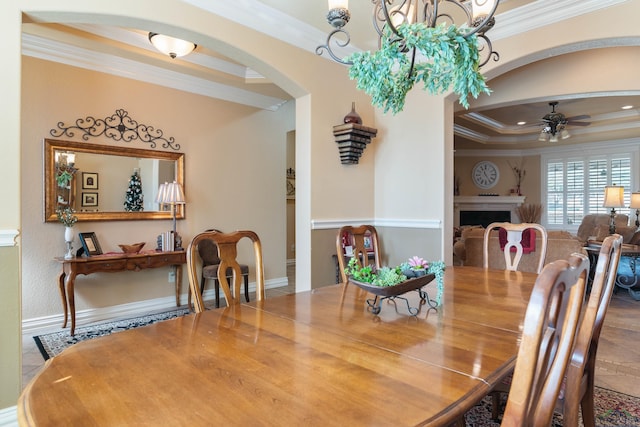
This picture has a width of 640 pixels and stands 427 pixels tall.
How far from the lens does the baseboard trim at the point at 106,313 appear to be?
3.37 metres

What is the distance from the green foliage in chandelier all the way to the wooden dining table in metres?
0.97

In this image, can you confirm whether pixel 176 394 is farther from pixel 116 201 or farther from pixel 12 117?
pixel 116 201

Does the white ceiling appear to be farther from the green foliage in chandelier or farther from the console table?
the console table

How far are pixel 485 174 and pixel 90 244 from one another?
891 cm

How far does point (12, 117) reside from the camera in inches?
74.6

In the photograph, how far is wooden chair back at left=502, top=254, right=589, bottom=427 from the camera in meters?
0.60

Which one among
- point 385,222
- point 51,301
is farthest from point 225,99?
point 51,301

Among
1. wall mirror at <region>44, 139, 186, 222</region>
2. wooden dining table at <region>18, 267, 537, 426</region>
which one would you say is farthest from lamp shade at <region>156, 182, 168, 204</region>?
wooden dining table at <region>18, 267, 537, 426</region>

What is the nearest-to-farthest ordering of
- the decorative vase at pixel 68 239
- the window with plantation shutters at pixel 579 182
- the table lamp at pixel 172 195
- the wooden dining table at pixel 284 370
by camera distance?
1. the wooden dining table at pixel 284 370
2. the decorative vase at pixel 68 239
3. the table lamp at pixel 172 195
4. the window with plantation shutters at pixel 579 182

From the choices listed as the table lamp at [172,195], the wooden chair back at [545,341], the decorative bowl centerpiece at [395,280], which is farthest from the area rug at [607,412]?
the table lamp at [172,195]

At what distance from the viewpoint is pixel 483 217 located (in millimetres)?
9266

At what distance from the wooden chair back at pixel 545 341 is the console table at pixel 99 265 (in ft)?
11.9

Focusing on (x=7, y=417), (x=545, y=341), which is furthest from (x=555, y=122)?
(x=7, y=417)

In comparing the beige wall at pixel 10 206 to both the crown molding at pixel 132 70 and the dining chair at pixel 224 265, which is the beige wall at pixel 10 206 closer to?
the dining chair at pixel 224 265
